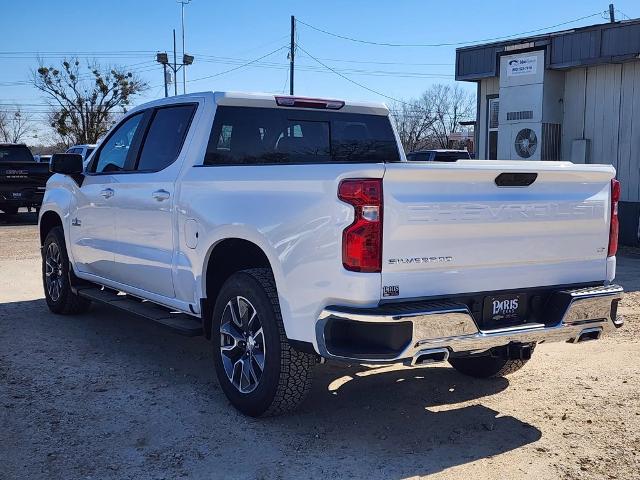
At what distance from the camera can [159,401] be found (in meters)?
4.75

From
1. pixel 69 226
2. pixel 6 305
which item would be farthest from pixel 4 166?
pixel 69 226

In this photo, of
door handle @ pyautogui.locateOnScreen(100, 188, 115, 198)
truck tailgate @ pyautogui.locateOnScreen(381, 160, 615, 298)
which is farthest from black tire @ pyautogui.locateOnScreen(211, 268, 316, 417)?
door handle @ pyautogui.locateOnScreen(100, 188, 115, 198)

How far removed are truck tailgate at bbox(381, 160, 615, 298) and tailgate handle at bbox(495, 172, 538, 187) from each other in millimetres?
20

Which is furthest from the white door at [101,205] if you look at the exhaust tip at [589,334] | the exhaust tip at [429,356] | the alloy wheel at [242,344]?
the exhaust tip at [589,334]

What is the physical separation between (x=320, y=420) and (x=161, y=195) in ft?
6.60

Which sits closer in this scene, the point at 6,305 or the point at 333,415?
the point at 333,415

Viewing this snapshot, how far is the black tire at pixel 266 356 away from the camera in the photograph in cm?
410

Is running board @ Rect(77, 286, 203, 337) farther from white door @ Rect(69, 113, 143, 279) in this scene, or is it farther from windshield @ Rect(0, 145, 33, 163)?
windshield @ Rect(0, 145, 33, 163)

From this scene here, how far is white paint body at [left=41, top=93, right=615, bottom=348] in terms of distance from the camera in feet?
12.0

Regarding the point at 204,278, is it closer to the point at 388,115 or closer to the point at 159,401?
the point at 159,401

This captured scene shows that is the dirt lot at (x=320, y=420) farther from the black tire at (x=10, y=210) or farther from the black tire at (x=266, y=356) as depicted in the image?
the black tire at (x=10, y=210)

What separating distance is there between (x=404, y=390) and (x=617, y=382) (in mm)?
1623

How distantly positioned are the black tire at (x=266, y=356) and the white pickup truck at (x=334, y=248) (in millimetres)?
10

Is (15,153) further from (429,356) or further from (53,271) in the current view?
(429,356)
